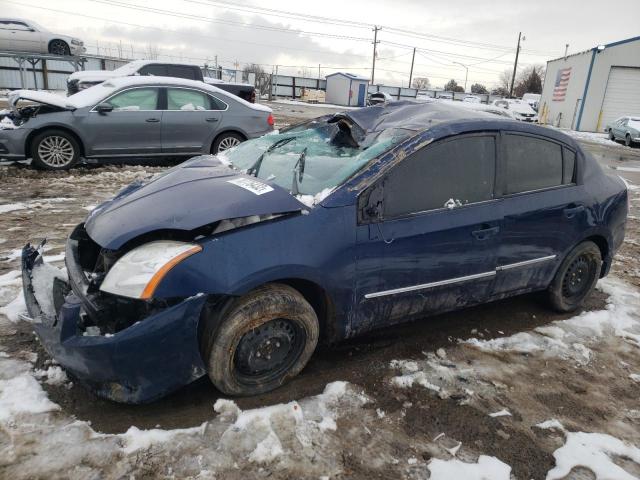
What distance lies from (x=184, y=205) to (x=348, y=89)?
1537 inches

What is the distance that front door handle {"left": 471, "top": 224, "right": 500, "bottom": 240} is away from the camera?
3085 mm

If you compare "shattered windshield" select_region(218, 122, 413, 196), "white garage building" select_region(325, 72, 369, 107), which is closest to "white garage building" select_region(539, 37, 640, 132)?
"white garage building" select_region(325, 72, 369, 107)

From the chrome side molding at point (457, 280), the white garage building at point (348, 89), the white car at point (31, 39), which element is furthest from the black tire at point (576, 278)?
the white garage building at point (348, 89)

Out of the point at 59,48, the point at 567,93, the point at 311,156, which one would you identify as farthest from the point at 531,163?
the point at 567,93

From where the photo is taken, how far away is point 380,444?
2.36 meters

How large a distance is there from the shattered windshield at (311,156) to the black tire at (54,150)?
4984mm

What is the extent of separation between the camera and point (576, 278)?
13.0 feet

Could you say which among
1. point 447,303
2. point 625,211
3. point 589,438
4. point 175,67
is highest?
point 175,67

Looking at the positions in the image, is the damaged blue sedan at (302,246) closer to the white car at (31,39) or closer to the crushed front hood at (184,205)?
the crushed front hood at (184,205)

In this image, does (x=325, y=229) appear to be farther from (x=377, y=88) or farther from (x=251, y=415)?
(x=377, y=88)

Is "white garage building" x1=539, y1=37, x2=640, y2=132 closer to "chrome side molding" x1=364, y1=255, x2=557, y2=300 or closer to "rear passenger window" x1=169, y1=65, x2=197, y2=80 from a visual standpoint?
"rear passenger window" x1=169, y1=65, x2=197, y2=80

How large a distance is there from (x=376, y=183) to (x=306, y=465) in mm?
1521

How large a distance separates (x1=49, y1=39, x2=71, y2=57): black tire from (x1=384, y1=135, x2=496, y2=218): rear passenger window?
2244 centimetres

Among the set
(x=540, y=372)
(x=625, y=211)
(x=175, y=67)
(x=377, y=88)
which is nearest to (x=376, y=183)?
(x=540, y=372)
